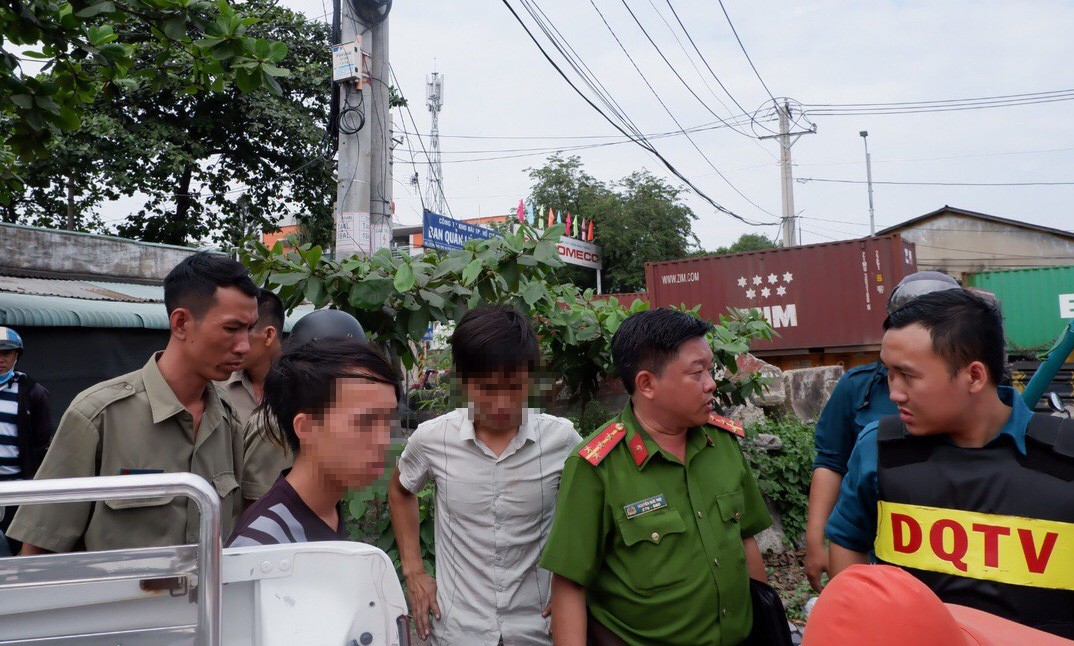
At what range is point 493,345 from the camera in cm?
196

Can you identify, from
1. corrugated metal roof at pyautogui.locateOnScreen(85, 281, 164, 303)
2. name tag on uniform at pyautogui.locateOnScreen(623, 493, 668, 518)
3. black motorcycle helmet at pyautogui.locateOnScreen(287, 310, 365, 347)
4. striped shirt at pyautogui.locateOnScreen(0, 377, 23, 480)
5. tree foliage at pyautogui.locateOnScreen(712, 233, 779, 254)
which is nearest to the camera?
name tag on uniform at pyautogui.locateOnScreen(623, 493, 668, 518)

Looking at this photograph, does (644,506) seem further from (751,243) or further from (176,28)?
(751,243)

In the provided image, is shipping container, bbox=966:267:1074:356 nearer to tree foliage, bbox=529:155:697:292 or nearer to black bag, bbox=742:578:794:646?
tree foliage, bbox=529:155:697:292

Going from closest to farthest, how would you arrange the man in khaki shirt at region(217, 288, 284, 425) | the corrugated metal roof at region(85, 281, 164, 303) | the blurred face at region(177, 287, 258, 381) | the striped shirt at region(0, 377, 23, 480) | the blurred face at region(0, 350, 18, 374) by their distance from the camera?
the blurred face at region(177, 287, 258, 381)
the man in khaki shirt at region(217, 288, 284, 425)
the striped shirt at region(0, 377, 23, 480)
the blurred face at region(0, 350, 18, 374)
the corrugated metal roof at region(85, 281, 164, 303)

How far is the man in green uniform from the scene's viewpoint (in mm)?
1835

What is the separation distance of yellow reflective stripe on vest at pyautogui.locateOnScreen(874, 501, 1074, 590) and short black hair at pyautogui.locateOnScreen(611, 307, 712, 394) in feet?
2.08

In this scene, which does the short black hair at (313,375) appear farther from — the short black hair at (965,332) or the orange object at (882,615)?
the short black hair at (965,332)

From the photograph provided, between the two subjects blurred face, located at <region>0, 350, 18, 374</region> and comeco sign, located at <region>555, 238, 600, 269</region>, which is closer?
blurred face, located at <region>0, 350, 18, 374</region>

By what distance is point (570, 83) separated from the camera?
31.4 feet

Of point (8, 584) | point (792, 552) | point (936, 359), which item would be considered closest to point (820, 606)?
point (936, 359)

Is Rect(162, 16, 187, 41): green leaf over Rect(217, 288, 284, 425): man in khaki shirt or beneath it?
over

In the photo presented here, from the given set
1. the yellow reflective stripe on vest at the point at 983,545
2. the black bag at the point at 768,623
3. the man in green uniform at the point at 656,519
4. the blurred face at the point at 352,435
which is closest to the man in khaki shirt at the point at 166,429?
the blurred face at the point at 352,435

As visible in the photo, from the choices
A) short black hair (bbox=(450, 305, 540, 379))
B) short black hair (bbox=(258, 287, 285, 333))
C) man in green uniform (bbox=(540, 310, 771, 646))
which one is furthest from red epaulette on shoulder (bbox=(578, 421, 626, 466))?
short black hair (bbox=(258, 287, 285, 333))

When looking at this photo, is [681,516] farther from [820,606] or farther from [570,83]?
[570,83]
